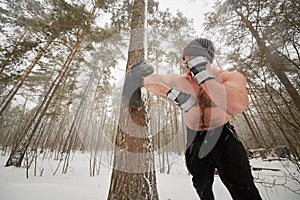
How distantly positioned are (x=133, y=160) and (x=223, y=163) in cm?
120

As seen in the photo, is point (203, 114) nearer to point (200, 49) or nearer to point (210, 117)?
point (210, 117)

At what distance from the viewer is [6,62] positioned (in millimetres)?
6805

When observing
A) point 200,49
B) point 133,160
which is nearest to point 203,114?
point 200,49

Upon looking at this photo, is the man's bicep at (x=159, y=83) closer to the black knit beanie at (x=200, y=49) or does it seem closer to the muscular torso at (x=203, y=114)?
Answer: the muscular torso at (x=203, y=114)

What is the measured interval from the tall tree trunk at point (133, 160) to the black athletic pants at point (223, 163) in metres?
0.75

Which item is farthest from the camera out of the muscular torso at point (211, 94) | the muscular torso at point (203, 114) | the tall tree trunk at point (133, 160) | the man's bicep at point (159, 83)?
the tall tree trunk at point (133, 160)

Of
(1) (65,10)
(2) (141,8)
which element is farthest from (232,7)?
(1) (65,10)

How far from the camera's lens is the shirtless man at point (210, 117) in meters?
1.33

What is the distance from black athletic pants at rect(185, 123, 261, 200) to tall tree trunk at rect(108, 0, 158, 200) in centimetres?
75

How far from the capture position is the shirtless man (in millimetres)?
1332

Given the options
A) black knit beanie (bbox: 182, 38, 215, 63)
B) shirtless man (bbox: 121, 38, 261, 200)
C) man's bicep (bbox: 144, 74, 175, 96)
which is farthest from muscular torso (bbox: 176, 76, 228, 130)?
black knit beanie (bbox: 182, 38, 215, 63)

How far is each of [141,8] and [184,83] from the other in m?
2.41

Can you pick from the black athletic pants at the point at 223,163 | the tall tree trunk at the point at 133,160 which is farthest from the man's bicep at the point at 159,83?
the black athletic pants at the point at 223,163

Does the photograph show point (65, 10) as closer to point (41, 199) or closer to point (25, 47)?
point (25, 47)
